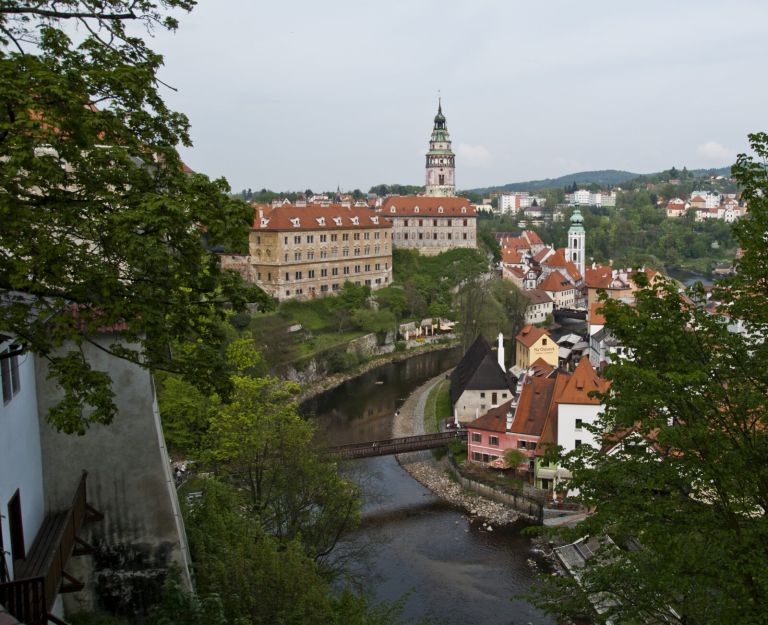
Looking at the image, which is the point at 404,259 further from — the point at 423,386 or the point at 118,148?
the point at 118,148

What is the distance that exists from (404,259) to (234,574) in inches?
1879

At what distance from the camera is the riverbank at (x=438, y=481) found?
20.7 meters

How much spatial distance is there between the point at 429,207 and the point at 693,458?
52.4m

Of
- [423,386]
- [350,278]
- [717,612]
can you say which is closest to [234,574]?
[717,612]

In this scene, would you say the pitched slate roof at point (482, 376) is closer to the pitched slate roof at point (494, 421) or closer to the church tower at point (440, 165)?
the pitched slate roof at point (494, 421)

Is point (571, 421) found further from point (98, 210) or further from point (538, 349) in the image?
point (98, 210)

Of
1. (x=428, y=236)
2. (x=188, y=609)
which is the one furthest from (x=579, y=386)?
(x=428, y=236)

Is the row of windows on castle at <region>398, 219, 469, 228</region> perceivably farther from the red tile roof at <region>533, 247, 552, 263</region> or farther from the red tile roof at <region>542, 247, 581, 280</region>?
the red tile roof at <region>533, 247, 552, 263</region>

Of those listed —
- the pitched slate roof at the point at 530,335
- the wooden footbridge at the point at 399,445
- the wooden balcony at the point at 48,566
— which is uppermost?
the wooden balcony at the point at 48,566

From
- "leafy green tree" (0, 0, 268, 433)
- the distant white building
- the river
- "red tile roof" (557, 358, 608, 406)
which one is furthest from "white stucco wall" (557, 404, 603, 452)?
the distant white building

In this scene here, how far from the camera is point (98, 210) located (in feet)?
16.0

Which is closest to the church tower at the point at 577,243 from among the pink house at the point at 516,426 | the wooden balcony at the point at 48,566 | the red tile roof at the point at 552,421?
the pink house at the point at 516,426

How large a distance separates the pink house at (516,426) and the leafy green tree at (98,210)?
18.3 meters

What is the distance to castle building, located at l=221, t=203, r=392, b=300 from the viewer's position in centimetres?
4562
